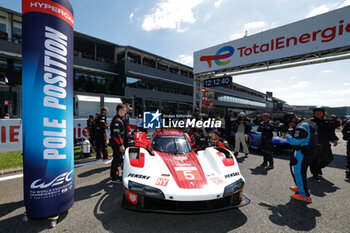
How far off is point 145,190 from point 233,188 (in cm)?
127

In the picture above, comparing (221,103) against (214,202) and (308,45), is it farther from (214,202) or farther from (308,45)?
(214,202)

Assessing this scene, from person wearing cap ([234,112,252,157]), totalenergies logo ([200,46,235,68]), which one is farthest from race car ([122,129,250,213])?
totalenergies logo ([200,46,235,68])

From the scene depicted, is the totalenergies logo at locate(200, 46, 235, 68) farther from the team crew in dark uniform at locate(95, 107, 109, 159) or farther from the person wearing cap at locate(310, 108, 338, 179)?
the team crew in dark uniform at locate(95, 107, 109, 159)

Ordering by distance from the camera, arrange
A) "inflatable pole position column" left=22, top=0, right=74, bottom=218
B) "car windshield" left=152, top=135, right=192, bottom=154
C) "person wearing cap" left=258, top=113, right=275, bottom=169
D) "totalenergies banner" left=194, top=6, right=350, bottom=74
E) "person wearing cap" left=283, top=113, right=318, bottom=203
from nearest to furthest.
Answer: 1. "inflatable pole position column" left=22, top=0, right=74, bottom=218
2. "person wearing cap" left=283, top=113, right=318, bottom=203
3. "car windshield" left=152, top=135, right=192, bottom=154
4. "person wearing cap" left=258, top=113, right=275, bottom=169
5. "totalenergies banner" left=194, top=6, right=350, bottom=74

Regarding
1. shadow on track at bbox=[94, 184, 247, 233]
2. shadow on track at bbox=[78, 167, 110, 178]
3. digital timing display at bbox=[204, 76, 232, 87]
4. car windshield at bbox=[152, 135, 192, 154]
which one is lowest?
shadow on track at bbox=[78, 167, 110, 178]

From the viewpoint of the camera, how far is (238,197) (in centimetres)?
238

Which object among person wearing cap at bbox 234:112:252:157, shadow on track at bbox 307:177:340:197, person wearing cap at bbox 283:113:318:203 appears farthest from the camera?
person wearing cap at bbox 234:112:252:157

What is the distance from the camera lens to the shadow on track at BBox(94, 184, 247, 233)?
6.93ft

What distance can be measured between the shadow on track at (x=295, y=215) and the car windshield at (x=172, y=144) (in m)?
1.74

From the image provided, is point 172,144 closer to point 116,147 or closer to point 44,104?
point 116,147

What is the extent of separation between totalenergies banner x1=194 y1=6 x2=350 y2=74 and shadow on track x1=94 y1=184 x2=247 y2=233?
839 cm

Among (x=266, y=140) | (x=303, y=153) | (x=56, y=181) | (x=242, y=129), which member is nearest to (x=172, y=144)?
(x=56, y=181)

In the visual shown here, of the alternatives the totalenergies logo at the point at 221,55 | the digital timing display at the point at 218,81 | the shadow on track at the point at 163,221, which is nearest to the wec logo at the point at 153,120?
the digital timing display at the point at 218,81

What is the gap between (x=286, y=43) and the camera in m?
7.82
